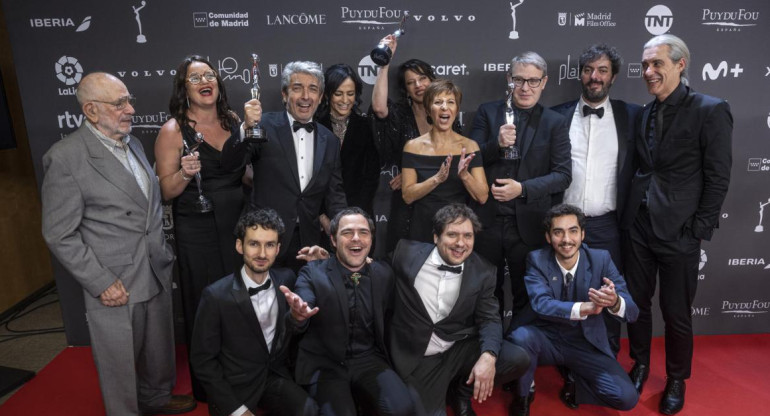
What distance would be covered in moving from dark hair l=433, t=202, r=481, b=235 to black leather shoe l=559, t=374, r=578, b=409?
4.14 feet

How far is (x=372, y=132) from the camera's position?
12.5ft

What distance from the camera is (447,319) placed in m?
3.30

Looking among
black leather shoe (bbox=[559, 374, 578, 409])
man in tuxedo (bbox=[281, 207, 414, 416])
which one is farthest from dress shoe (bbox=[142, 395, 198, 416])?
black leather shoe (bbox=[559, 374, 578, 409])

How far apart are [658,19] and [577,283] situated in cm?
235

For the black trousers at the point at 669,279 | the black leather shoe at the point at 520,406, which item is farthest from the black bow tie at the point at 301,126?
the black trousers at the point at 669,279

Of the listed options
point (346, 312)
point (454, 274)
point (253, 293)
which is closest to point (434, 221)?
point (454, 274)

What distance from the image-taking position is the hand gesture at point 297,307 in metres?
2.76

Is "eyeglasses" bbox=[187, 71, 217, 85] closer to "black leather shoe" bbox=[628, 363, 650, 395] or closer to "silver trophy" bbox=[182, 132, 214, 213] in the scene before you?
"silver trophy" bbox=[182, 132, 214, 213]

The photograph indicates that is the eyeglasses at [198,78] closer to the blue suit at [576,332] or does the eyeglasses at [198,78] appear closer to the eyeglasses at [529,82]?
the eyeglasses at [529,82]

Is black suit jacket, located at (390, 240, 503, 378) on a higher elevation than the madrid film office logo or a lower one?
lower

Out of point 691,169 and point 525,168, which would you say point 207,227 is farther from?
point 691,169

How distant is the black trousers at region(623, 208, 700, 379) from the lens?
136 inches

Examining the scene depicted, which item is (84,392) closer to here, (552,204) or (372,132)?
(372,132)

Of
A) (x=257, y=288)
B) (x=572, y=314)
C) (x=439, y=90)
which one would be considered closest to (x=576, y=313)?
(x=572, y=314)
